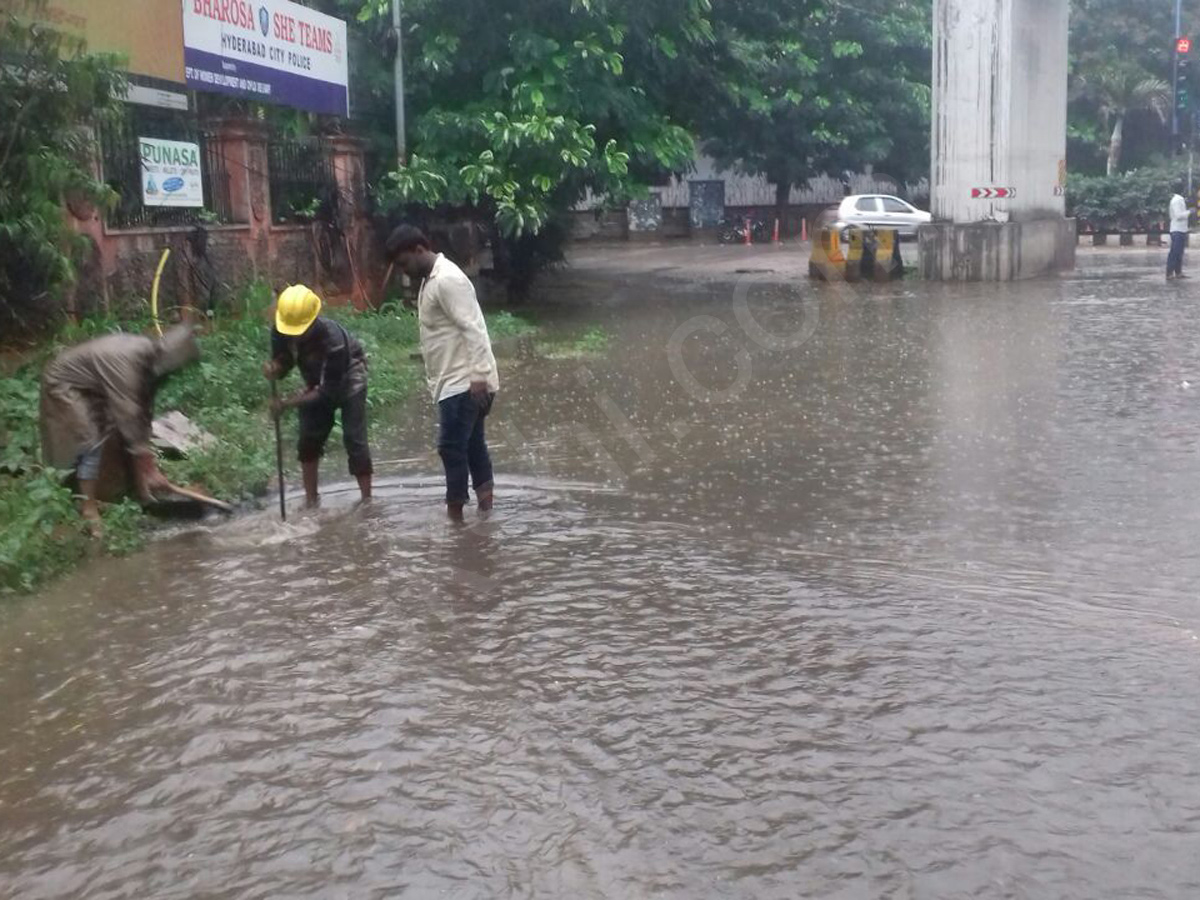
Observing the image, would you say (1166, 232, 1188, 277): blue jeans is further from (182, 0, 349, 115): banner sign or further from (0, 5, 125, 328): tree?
(0, 5, 125, 328): tree

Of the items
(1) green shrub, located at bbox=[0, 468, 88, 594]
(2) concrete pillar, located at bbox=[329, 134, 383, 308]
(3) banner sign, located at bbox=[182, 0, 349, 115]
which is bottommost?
(1) green shrub, located at bbox=[0, 468, 88, 594]

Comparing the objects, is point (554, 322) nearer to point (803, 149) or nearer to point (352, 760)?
point (352, 760)

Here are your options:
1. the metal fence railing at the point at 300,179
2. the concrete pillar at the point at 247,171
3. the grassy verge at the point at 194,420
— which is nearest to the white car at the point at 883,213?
the metal fence railing at the point at 300,179

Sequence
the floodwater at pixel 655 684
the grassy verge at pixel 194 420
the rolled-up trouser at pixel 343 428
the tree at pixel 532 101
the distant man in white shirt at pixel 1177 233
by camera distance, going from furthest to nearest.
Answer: the distant man in white shirt at pixel 1177 233
the tree at pixel 532 101
the rolled-up trouser at pixel 343 428
the grassy verge at pixel 194 420
the floodwater at pixel 655 684

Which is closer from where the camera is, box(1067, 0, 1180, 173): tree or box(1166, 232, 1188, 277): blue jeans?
box(1166, 232, 1188, 277): blue jeans

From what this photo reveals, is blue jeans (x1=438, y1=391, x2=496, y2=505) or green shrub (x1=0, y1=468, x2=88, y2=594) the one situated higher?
blue jeans (x1=438, y1=391, x2=496, y2=505)

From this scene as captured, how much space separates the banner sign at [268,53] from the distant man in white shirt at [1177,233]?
12.4m

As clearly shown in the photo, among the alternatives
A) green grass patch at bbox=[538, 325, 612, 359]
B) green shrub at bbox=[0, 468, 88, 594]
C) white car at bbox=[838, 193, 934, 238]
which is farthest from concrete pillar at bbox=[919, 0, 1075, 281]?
green shrub at bbox=[0, 468, 88, 594]

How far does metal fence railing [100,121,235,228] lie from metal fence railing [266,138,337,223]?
110 cm

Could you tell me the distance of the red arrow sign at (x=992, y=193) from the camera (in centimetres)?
2181

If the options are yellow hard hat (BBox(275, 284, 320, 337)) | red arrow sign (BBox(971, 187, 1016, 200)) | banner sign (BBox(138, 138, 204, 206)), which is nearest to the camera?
yellow hard hat (BBox(275, 284, 320, 337))

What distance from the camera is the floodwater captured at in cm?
374

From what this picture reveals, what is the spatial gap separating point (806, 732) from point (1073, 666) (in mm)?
1188

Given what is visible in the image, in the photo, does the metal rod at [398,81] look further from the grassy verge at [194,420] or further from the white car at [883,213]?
the white car at [883,213]
